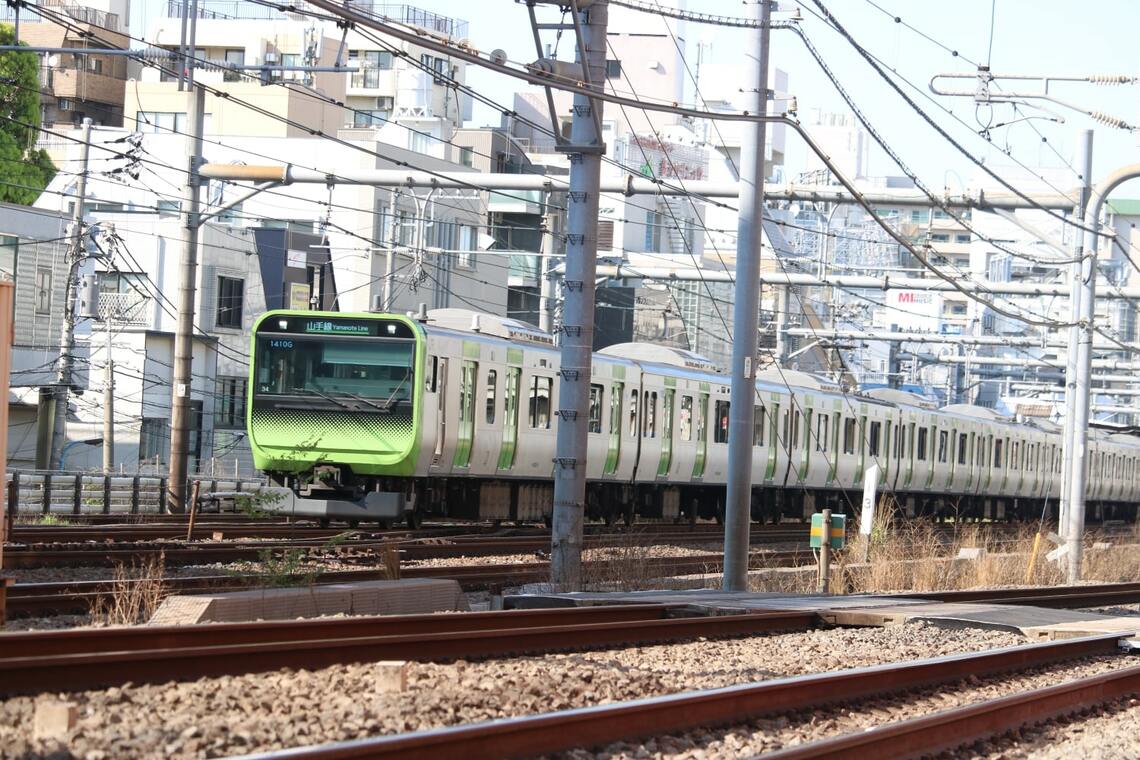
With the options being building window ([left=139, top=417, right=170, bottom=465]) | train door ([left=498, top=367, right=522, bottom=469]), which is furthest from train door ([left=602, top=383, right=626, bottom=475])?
building window ([left=139, top=417, right=170, bottom=465])

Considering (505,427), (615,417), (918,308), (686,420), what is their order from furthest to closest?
(918,308) < (686,420) < (615,417) < (505,427)

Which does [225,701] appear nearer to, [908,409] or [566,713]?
[566,713]

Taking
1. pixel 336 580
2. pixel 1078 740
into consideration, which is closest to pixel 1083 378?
pixel 336 580

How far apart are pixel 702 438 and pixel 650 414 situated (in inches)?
97.7

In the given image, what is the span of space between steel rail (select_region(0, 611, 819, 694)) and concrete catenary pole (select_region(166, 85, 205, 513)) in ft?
47.2

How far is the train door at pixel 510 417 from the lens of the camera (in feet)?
81.9

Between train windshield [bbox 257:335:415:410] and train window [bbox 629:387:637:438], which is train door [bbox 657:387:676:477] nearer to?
train window [bbox 629:387:637:438]

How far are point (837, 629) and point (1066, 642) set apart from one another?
1933mm

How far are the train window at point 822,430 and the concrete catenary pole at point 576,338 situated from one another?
18.9 metres

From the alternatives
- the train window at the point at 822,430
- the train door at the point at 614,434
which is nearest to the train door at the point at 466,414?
the train door at the point at 614,434

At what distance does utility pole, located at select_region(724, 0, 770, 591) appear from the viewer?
18.0 meters

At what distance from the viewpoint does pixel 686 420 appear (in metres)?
30.7

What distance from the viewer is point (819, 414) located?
3538cm

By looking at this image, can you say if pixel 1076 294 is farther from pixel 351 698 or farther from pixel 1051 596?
pixel 351 698
